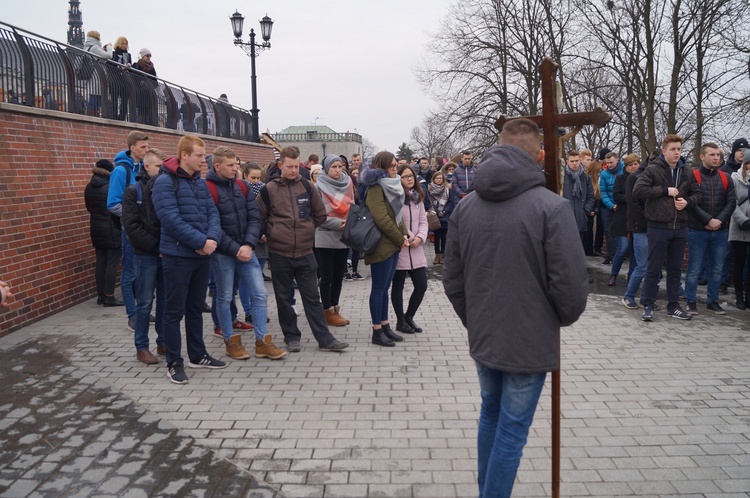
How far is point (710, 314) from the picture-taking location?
7961mm

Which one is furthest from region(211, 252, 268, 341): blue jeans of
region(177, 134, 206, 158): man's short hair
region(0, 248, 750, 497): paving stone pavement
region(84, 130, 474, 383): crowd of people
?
region(177, 134, 206, 158): man's short hair

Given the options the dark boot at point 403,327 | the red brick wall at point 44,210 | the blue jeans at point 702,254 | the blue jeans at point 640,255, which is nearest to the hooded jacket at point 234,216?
the dark boot at point 403,327

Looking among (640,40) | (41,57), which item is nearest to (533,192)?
(41,57)

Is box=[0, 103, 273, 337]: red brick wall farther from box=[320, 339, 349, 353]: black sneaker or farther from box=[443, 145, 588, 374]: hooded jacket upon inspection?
box=[443, 145, 588, 374]: hooded jacket

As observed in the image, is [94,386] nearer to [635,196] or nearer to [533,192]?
[533,192]

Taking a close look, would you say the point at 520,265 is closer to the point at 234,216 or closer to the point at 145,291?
the point at 234,216

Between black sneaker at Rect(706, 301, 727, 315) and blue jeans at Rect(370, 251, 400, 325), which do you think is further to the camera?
black sneaker at Rect(706, 301, 727, 315)

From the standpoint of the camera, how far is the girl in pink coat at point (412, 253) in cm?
696

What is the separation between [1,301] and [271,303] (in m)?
5.17

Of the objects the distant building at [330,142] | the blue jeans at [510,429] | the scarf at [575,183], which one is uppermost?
the distant building at [330,142]

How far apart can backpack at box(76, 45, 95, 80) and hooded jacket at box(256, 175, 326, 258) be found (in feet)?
16.6

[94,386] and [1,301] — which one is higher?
[1,301]

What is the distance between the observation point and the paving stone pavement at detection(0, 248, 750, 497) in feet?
12.4

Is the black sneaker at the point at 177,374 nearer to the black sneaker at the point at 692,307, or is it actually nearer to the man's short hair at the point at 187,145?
the man's short hair at the point at 187,145
